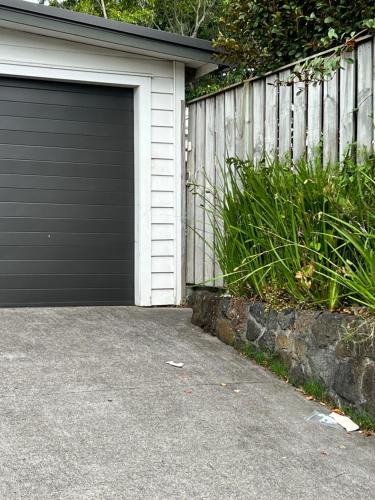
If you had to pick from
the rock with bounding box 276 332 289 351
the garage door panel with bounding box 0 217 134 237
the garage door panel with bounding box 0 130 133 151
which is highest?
the garage door panel with bounding box 0 130 133 151

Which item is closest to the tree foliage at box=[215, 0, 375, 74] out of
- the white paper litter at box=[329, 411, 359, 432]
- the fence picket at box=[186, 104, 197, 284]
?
the fence picket at box=[186, 104, 197, 284]

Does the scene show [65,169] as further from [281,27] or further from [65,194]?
[281,27]

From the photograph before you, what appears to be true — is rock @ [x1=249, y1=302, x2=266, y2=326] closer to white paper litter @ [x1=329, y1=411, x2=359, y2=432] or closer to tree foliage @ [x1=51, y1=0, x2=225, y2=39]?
white paper litter @ [x1=329, y1=411, x2=359, y2=432]

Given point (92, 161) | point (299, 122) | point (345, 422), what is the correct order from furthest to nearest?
point (92, 161), point (299, 122), point (345, 422)

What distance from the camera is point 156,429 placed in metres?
3.98

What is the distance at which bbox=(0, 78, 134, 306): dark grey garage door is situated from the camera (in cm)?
738

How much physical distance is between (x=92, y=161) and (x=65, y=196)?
0.54 metres

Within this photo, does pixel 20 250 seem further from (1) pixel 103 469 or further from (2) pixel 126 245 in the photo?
(1) pixel 103 469

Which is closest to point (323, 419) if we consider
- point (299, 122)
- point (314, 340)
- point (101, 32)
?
point (314, 340)

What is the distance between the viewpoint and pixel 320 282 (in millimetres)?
4832

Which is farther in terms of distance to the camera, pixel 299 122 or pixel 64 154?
pixel 64 154

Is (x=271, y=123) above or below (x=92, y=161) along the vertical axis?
above

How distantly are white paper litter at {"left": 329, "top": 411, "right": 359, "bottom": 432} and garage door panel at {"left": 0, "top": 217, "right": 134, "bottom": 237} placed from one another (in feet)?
13.5

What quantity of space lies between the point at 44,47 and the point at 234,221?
3.20 metres
